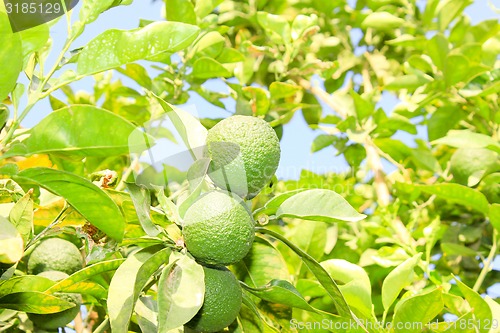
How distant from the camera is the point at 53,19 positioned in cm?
98

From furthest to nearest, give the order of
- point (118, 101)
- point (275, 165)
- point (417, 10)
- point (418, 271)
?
point (417, 10) → point (118, 101) → point (418, 271) → point (275, 165)

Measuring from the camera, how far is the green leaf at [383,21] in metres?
2.22

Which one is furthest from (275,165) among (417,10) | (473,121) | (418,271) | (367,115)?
(417,10)

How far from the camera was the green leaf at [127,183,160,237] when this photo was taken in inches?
35.4

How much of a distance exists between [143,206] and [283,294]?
10.4 inches

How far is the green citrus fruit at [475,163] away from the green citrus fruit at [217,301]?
96cm

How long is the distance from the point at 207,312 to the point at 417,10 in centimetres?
191

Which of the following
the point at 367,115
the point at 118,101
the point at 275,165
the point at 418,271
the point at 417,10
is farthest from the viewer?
the point at 417,10

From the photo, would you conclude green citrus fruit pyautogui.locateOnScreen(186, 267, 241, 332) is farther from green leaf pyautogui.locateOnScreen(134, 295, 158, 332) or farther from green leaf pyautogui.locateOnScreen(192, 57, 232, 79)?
green leaf pyautogui.locateOnScreen(192, 57, 232, 79)

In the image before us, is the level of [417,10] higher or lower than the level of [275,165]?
lower

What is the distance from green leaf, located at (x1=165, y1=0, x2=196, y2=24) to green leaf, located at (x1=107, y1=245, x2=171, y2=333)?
839 millimetres

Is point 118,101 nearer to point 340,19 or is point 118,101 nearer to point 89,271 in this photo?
point 340,19

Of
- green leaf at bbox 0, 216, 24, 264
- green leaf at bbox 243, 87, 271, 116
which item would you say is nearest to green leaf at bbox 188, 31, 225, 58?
green leaf at bbox 243, 87, 271, 116

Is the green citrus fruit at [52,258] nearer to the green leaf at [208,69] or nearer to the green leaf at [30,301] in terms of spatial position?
the green leaf at [30,301]
